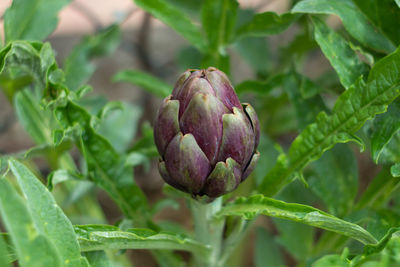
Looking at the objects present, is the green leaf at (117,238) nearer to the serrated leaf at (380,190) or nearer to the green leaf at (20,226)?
Answer: the green leaf at (20,226)

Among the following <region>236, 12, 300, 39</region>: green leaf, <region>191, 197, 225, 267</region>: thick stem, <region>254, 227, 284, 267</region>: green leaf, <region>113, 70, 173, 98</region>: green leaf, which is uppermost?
<region>236, 12, 300, 39</region>: green leaf

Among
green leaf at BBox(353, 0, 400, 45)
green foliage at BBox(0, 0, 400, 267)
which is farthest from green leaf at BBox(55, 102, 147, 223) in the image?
green leaf at BBox(353, 0, 400, 45)

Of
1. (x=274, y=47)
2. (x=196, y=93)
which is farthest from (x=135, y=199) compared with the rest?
(x=274, y=47)

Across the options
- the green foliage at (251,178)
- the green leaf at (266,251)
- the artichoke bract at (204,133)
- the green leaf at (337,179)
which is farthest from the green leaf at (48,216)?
the green leaf at (266,251)

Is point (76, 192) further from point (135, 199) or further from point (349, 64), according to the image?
point (349, 64)

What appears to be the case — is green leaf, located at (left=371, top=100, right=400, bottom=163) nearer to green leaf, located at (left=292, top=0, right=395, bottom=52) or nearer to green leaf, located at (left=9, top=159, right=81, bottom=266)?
green leaf, located at (left=292, top=0, right=395, bottom=52)
